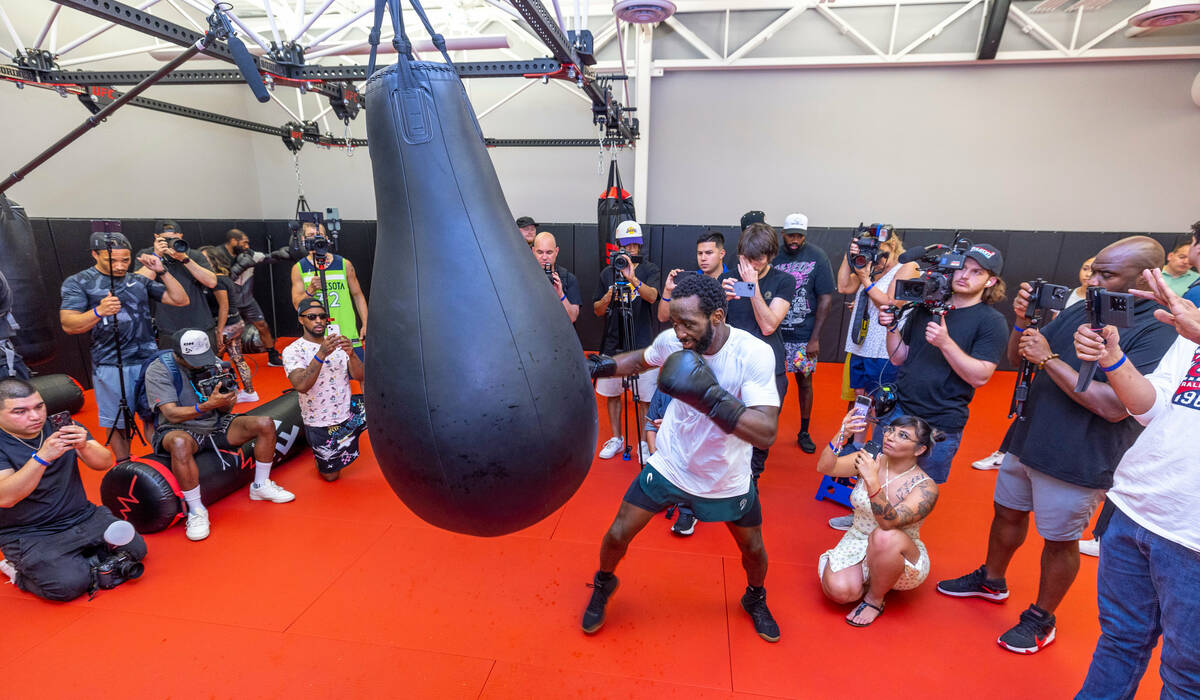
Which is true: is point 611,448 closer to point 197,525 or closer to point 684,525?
point 684,525

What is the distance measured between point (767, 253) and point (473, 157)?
2.64m

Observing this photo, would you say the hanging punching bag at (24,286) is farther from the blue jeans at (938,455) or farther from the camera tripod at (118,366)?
the blue jeans at (938,455)

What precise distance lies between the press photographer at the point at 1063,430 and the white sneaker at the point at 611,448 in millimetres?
2409

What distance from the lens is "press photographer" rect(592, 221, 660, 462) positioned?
3.47 m

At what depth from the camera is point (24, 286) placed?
3510mm

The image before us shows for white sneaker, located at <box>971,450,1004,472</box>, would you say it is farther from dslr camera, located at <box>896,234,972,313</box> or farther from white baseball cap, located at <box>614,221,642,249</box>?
white baseball cap, located at <box>614,221,642,249</box>

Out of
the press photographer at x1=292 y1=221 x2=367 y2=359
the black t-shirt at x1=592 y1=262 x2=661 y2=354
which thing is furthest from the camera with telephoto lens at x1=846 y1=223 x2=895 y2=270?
the press photographer at x1=292 y1=221 x2=367 y2=359

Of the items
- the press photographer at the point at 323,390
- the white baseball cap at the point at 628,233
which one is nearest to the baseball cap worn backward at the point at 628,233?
the white baseball cap at the point at 628,233

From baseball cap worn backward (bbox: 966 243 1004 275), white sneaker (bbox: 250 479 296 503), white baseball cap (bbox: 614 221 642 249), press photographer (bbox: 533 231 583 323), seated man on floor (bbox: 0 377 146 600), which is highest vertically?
white baseball cap (bbox: 614 221 642 249)

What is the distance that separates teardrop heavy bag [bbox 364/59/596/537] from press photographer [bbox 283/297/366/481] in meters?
2.71

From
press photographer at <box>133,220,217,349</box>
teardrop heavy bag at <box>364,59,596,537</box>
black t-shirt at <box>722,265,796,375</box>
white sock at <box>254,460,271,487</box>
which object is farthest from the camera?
press photographer at <box>133,220,217,349</box>

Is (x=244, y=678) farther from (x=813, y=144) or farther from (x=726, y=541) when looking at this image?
(x=813, y=144)

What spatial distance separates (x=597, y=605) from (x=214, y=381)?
8.96 ft

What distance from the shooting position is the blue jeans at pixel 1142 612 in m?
1.38
